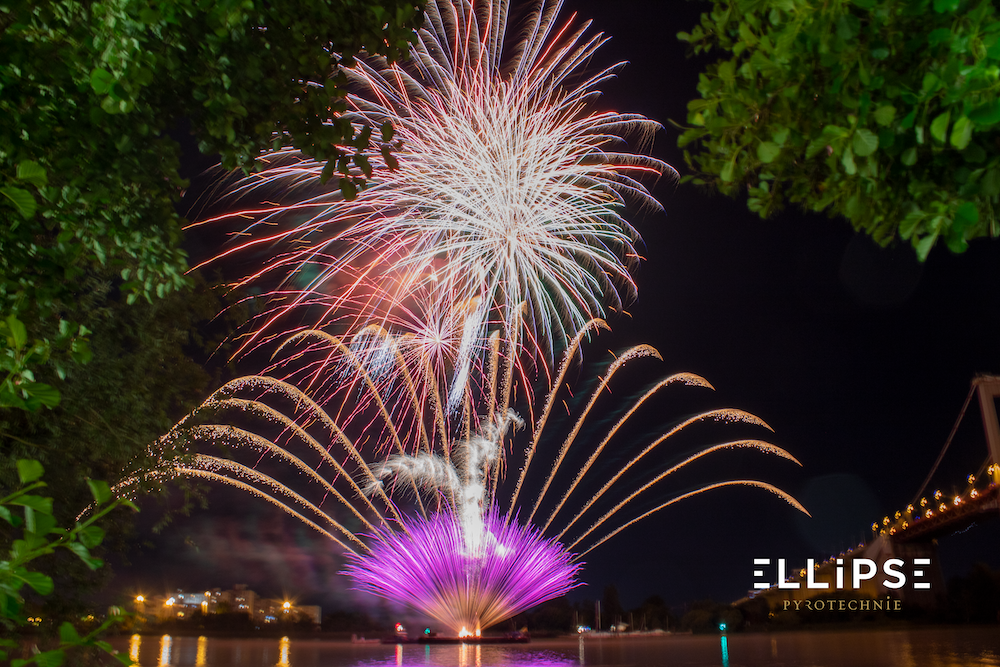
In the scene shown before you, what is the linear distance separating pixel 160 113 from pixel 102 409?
19.7 feet

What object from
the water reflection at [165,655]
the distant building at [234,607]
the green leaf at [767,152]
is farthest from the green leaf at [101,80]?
the distant building at [234,607]

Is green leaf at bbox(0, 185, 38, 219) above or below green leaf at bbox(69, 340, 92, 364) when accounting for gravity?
above

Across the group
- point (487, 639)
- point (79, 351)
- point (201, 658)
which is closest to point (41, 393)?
point (79, 351)

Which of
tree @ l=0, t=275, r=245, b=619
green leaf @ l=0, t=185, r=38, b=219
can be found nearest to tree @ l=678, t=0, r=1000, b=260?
green leaf @ l=0, t=185, r=38, b=219

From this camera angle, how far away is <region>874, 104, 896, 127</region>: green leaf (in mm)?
2857

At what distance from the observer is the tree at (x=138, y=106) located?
3.36 m

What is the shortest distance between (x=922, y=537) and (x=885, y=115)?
92789mm

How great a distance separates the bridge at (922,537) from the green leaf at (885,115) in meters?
69.5

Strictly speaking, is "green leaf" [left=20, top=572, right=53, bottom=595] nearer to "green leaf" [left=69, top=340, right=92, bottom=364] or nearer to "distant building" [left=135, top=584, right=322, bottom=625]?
"green leaf" [left=69, top=340, right=92, bottom=364]

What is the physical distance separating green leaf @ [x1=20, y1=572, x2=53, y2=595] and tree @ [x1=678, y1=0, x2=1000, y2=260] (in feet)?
11.1

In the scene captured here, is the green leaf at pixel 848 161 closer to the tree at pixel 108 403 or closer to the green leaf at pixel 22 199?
the green leaf at pixel 22 199

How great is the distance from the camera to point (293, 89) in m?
4.95

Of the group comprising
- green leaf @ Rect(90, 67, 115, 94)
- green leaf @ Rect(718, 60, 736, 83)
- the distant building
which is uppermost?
green leaf @ Rect(718, 60, 736, 83)

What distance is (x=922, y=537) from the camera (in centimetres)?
7669
